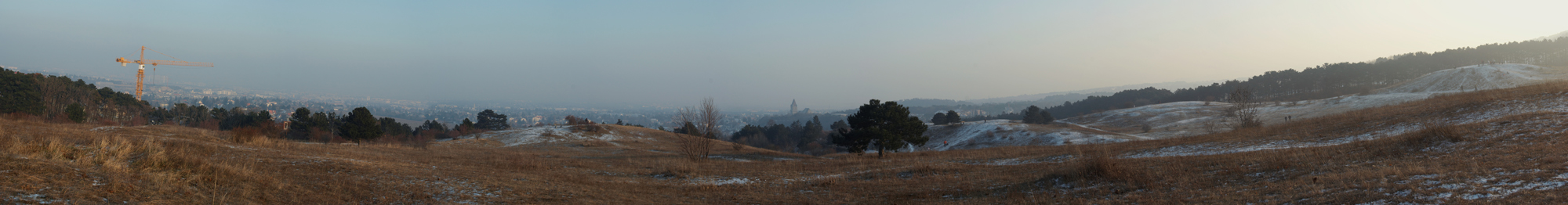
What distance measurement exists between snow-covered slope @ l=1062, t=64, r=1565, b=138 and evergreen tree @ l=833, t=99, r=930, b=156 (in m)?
32.2

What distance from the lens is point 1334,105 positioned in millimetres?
63500

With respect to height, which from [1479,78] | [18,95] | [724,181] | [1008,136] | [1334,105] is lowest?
[1008,136]

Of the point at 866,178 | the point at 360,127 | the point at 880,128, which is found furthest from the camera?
the point at 360,127

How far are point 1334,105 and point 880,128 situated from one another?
65438mm

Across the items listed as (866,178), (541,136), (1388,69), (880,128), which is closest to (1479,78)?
(1388,69)

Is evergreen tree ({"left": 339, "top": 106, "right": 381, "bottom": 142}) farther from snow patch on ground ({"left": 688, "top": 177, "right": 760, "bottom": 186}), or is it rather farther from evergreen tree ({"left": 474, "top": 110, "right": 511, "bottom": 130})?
evergreen tree ({"left": 474, "top": 110, "right": 511, "bottom": 130})

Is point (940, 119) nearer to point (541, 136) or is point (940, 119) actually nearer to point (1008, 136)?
point (1008, 136)

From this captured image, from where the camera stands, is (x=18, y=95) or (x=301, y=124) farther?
(x=301, y=124)

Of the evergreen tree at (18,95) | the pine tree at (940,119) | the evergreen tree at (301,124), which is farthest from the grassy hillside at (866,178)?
the pine tree at (940,119)

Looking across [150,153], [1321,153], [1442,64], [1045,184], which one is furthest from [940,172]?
[1442,64]

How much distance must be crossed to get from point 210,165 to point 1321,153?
66.4 feet

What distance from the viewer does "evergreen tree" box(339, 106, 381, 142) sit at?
3791 cm

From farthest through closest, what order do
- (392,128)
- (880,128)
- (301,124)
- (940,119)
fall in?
(940,119) < (392,128) < (301,124) < (880,128)

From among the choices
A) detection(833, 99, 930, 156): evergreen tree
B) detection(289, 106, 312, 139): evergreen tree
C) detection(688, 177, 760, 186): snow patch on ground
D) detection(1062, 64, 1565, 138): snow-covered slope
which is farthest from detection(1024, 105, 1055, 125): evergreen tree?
detection(289, 106, 312, 139): evergreen tree
